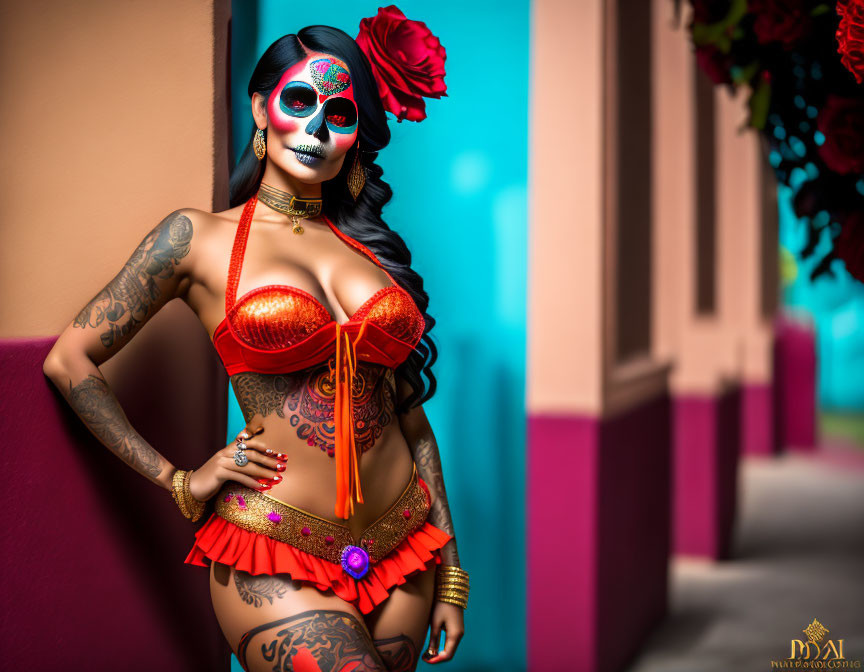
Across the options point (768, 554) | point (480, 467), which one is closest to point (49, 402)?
point (480, 467)

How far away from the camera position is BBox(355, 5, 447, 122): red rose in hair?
195cm

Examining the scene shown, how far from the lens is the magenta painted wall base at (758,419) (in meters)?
9.03

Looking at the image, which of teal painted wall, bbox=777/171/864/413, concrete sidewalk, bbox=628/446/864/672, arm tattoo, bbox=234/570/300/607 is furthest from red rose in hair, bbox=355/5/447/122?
teal painted wall, bbox=777/171/864/413

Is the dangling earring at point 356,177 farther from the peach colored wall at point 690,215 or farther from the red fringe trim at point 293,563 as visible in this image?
the peach colored wall at point 690,215

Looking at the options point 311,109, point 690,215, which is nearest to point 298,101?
point 311,109

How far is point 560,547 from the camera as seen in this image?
128 inches

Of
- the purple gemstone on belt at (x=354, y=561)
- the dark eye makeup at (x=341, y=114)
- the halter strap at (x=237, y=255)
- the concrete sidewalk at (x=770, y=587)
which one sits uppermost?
the dark eye makeup at (x=341, y=114)

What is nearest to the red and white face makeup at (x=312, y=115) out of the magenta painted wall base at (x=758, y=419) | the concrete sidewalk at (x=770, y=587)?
the concrete sidewalk at (x=770, y=587)

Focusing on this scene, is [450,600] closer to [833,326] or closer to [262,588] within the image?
[262,588]

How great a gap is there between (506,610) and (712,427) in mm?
2724

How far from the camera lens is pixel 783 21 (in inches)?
83.6

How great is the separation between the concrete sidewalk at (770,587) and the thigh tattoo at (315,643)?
2361mm

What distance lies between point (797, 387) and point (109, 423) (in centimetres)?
920

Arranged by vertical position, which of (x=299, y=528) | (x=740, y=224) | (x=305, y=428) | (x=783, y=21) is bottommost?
(x=299, y=528)
